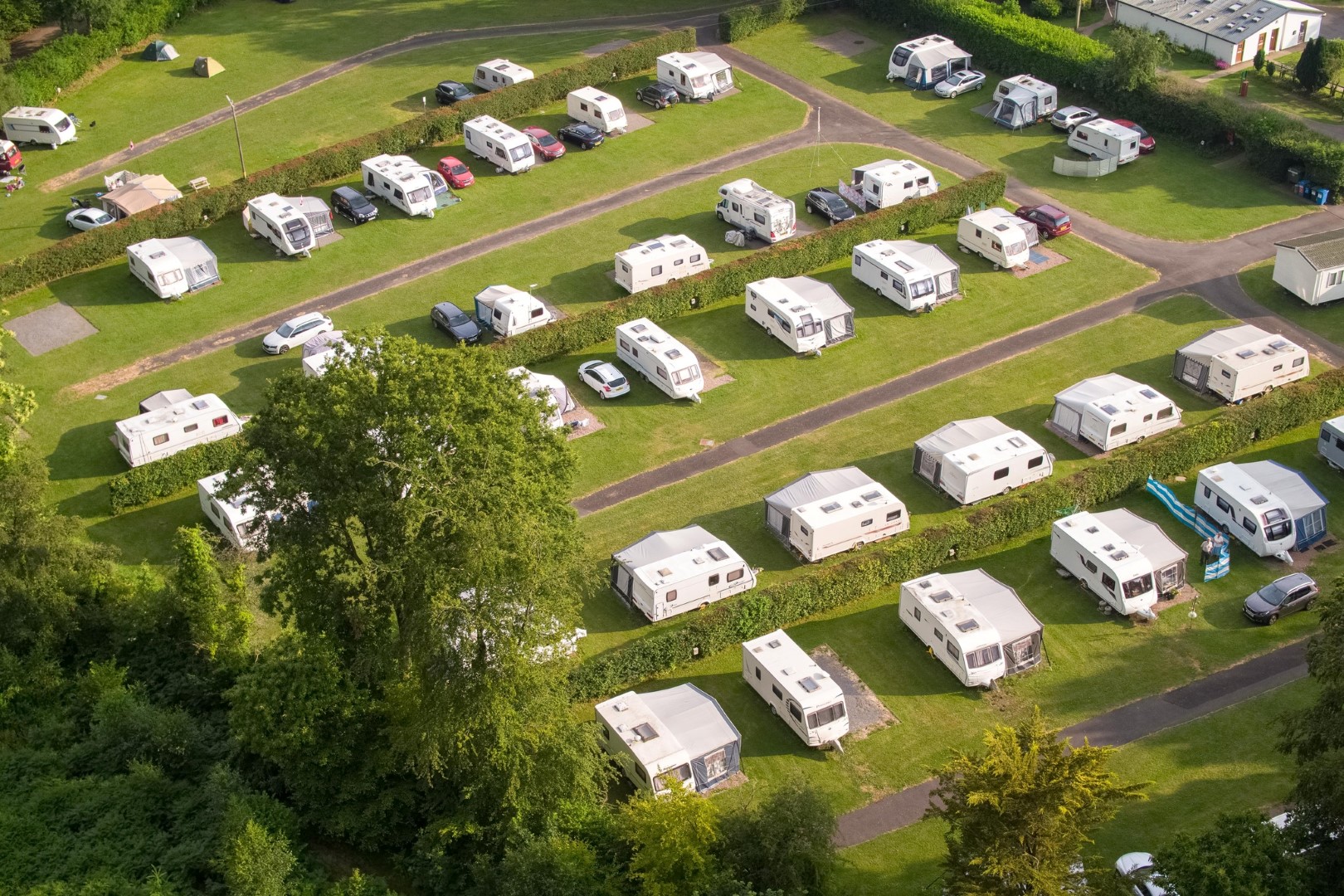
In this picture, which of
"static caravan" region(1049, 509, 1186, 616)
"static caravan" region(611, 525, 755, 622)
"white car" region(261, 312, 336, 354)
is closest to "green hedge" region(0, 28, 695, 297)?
"white car" region(261, 312, 336, 354)

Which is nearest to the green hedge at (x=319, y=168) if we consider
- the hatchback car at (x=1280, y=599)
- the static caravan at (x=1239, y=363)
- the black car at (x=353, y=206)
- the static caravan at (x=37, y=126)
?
the black car at (x=353, y=206)

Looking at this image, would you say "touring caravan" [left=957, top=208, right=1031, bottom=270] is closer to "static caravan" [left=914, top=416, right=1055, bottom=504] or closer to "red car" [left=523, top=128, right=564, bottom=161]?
"static caravan" [left=914, top=416, right=1055, bottom=504]

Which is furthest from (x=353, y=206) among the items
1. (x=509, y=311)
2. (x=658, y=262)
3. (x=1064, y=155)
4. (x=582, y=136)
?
(x=1064, y=155)

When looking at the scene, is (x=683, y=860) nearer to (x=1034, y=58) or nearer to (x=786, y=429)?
(x=786, y=429)

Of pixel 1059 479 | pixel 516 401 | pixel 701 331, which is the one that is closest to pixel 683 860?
pixel 516 401

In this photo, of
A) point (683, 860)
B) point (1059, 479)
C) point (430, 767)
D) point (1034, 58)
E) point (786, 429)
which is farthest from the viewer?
point (1034, 58)
